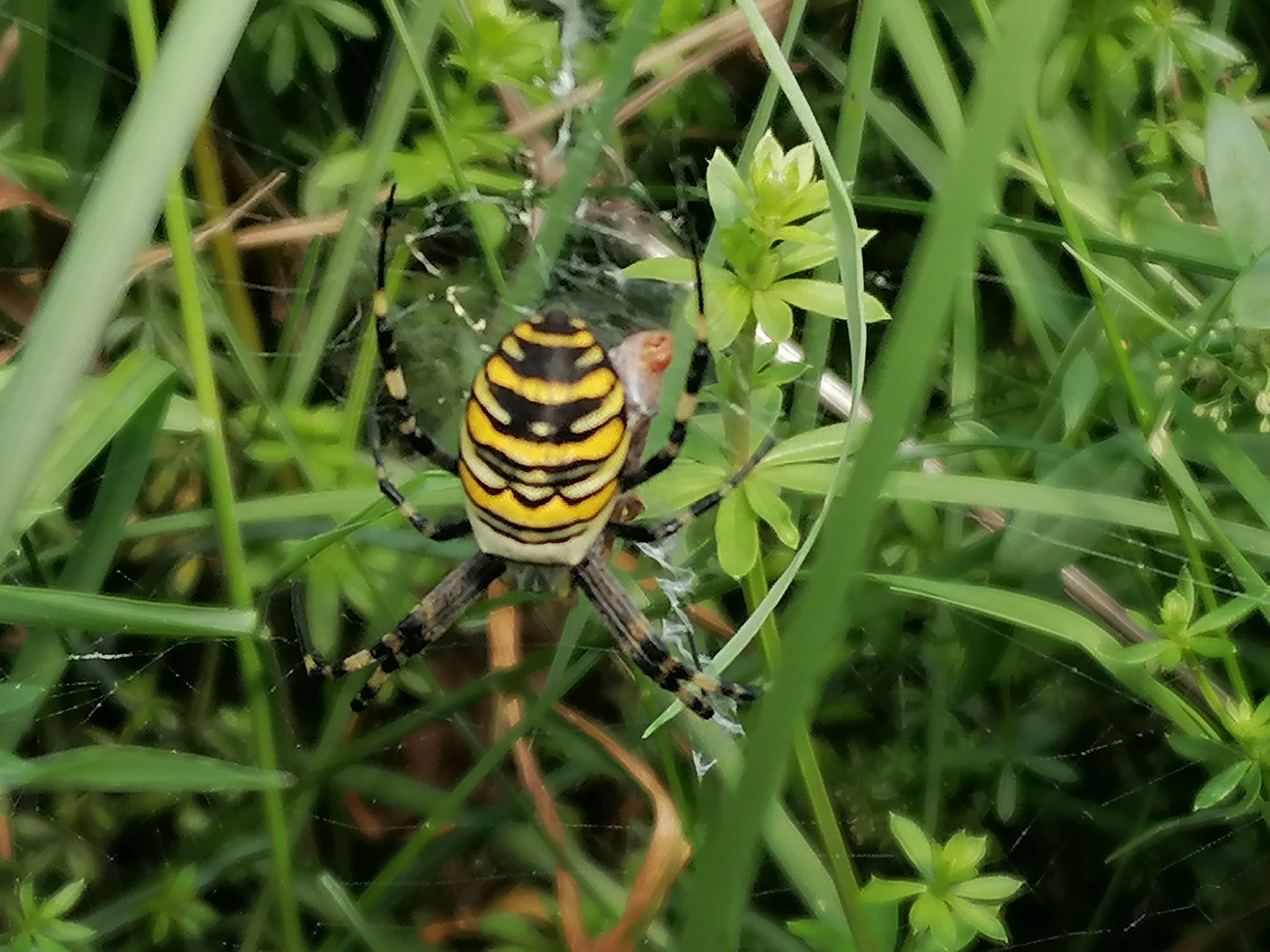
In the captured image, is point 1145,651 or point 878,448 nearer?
point 878,448

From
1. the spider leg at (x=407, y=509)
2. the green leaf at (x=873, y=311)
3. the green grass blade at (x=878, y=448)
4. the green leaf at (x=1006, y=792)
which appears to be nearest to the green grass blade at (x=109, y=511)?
the spider leg at (x=407, y=509)

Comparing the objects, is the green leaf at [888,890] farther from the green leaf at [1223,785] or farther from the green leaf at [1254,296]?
the green leaf at [1254,296]

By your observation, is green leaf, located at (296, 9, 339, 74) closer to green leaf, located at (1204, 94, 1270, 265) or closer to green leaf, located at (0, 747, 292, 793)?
green leaf, located at (0, 747, 292, 793)

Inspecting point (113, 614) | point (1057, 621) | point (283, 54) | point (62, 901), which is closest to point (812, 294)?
point (1057, 621)

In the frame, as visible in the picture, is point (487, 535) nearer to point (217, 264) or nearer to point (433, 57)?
point (217, 264)

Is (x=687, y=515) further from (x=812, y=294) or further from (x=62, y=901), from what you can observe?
(x=62, y=901)
